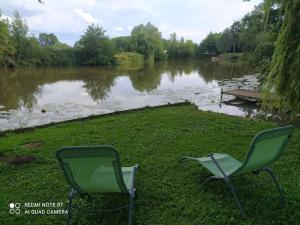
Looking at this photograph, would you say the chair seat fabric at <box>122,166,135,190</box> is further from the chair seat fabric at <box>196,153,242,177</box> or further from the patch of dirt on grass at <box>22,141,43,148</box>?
the patch of dirt on grass at <box>22,141,43,148</box>

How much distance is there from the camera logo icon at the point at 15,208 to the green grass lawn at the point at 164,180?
48mm

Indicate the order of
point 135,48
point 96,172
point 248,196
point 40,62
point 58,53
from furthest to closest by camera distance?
point 135,48 → point 58,53 → point 40,62 → point 248,196 → point 96,172

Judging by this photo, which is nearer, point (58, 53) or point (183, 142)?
point (183, 142)

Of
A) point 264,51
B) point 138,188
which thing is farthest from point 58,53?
point 138,188

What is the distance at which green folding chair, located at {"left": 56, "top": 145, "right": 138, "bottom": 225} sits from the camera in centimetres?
256

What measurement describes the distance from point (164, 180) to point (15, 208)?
1873 mm

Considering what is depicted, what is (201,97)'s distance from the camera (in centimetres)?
1720

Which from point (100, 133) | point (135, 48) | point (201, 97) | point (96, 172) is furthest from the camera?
point (135, 48)

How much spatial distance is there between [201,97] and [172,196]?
558 inches

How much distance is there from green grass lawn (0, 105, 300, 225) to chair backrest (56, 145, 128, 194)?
44cm

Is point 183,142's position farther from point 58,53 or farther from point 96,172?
point 58,53

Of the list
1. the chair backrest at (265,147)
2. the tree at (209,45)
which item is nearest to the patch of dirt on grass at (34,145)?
the chair backrest at (265,147)

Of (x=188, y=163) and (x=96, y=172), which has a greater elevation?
(x=96, y=172)

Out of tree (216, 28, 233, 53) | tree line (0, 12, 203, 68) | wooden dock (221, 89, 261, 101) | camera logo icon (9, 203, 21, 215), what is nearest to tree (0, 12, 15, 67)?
camera logo icon (9, 203, 21, 215)
